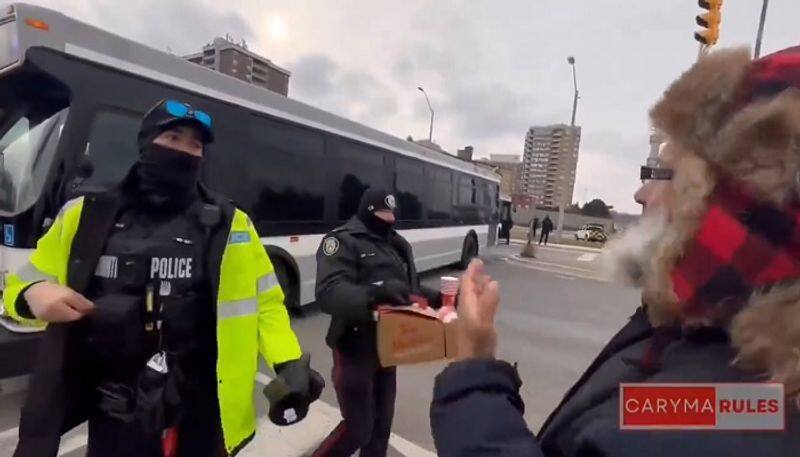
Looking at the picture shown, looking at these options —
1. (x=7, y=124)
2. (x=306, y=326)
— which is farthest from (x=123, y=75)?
(x=306, y=326)

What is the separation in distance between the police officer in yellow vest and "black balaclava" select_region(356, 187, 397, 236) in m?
1.12

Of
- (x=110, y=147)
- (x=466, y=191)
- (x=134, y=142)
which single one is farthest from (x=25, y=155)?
(x=466, y=191)

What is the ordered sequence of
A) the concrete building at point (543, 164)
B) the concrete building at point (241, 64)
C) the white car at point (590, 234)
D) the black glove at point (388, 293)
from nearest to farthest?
the black glove at point (388, 293), the concrete building at point (241, 64), the white car at point (590, 234), the concrete building at point (543, 164)

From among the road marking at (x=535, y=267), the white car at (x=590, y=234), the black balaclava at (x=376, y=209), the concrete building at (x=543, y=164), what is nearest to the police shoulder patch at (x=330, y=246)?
the black balaclava at (x=376, y=209)

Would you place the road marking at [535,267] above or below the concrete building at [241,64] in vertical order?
below

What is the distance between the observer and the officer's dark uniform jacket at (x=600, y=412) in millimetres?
721

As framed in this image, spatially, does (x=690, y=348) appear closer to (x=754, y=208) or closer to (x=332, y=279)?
(x=754, y=208)

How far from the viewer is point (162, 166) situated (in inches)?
72.2

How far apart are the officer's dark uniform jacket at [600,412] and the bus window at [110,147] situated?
3553 millimetres

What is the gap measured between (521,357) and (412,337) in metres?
4.63

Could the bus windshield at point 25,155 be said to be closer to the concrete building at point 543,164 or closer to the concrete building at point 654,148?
the concrete building at point 654,148

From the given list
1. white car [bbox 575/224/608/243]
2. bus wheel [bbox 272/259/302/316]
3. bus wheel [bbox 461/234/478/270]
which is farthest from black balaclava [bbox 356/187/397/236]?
white car [bbox 575/224/608/243]

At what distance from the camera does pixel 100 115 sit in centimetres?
378

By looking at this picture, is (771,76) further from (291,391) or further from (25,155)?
(25,155)
